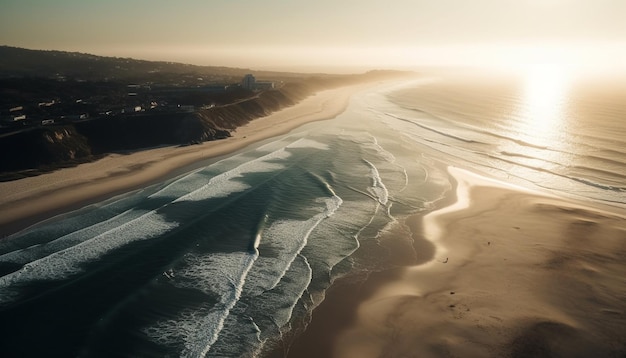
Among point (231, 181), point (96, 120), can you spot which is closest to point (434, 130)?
point (231, 181)

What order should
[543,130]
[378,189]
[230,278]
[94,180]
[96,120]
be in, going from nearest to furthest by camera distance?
[230,278] < [378,189] < [94,180] < [96,120] < [543,130]

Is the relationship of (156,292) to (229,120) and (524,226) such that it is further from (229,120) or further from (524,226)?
(229,120)

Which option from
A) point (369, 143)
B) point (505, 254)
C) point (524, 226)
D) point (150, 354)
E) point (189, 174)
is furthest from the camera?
point (369, 143)

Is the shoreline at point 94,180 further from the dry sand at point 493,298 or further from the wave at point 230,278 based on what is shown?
the dry sand at point 493,298

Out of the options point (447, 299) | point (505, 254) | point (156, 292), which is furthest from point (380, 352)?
point (505, 254)

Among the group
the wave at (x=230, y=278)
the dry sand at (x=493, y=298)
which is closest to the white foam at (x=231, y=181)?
the wave at (x=230, y=278)

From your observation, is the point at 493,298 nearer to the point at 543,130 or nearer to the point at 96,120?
the point at 96,120
